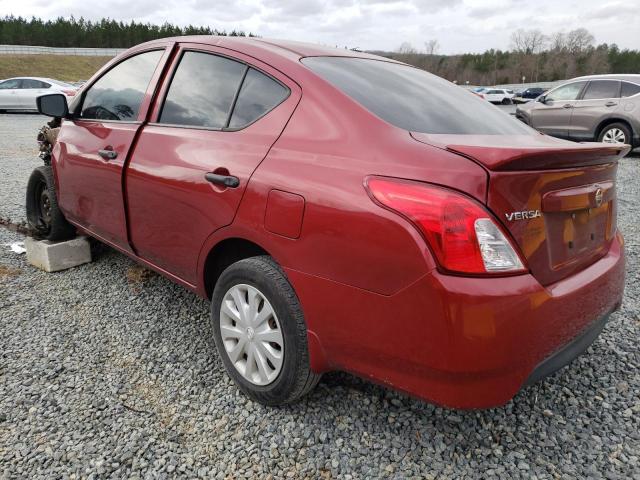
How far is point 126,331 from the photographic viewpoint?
2.98 meters

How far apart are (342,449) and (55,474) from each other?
3.65 feet

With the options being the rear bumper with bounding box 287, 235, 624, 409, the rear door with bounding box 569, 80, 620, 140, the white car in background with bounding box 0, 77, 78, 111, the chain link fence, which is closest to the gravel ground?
the rear bumper with bounding box 287, 235, 624, 409

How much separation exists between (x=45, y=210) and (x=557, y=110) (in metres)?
10.4

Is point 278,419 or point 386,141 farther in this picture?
point 278,419

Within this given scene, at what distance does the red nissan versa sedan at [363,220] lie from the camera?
5.33 ft

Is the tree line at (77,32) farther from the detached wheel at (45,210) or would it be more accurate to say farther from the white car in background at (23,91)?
the detached wheel at (45,210)

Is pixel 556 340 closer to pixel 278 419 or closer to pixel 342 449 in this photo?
pixel 342 449

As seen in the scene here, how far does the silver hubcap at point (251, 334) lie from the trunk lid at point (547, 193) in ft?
Result: 3.21

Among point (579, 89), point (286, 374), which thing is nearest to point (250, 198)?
point (286, 374)

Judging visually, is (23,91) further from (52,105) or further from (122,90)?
(122,90)

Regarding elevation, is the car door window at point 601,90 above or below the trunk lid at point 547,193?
above

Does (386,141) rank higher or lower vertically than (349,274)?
higher

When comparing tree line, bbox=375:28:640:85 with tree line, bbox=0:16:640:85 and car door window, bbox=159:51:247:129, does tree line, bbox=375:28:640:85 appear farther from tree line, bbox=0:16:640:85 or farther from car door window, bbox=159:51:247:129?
car door window, bbox=159:51:247:129

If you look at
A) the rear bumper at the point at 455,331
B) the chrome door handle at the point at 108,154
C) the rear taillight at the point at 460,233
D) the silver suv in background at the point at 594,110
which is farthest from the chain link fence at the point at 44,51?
the rear taillight at the point at 460,233
